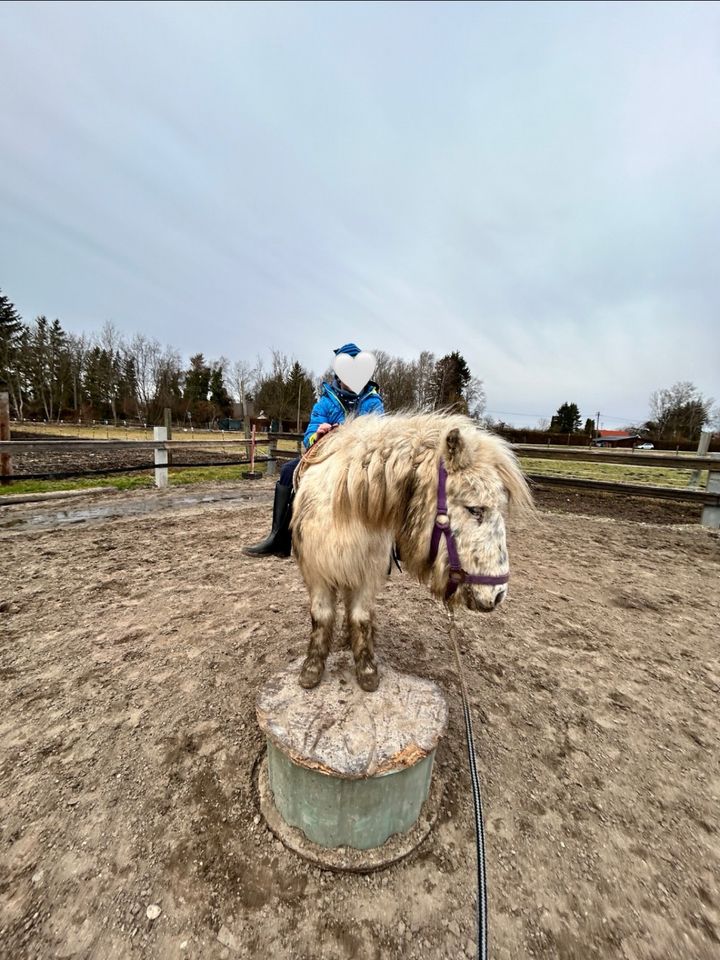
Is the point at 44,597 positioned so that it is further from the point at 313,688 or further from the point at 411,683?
the point at 411,683

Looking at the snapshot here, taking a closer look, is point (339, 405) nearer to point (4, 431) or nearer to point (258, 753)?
point (258, 753)

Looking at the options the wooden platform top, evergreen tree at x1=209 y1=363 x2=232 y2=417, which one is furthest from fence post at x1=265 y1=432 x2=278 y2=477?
evergreen tree at x1=209 y1=363 x2=232 y2=417

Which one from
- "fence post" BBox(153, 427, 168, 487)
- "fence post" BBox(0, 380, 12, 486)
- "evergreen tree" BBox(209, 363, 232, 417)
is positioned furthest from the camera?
"evergreen tree" BBox(209, 363, 232, 417)

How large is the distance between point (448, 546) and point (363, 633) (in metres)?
0.77

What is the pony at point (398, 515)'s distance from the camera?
1.68 m

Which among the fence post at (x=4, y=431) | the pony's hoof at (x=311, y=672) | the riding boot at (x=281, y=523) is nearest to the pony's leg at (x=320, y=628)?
the pony's hoof at (x=311, y=672)

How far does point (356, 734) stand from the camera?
5.67 ft

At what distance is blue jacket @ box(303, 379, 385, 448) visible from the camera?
2.59 m

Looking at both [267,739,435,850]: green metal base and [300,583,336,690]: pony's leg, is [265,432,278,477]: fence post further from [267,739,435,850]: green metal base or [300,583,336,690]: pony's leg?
[267,739,435,850]: green metal base

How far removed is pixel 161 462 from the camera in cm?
935

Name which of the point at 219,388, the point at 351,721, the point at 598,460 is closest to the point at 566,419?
the point at 219,388

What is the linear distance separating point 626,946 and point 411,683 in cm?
116

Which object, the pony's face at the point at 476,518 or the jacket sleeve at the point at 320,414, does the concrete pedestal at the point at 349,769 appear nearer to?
the pony's face at the point at 476,518

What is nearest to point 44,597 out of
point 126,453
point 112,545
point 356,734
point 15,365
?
point 112,545
